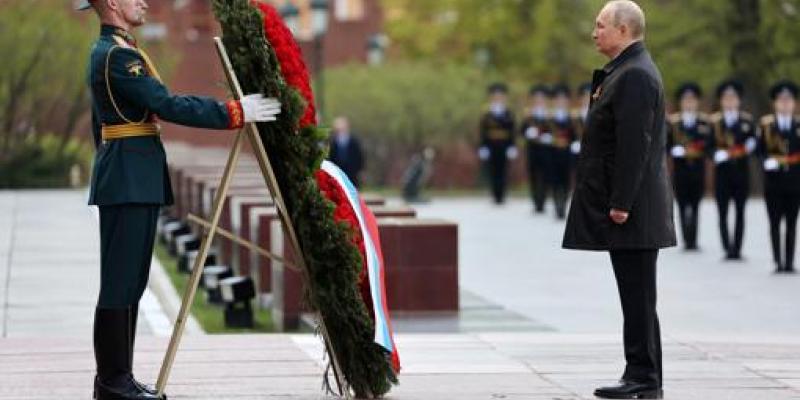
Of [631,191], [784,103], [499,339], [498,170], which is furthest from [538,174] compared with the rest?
[631,191]

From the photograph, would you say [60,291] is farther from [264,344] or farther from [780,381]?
[780,381]

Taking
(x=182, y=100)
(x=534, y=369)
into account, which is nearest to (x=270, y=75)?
(x=182, y=100)

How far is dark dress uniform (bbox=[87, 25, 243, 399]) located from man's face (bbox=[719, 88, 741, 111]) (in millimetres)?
14866

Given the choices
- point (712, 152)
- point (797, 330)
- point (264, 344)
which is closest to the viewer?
point (264, 344)

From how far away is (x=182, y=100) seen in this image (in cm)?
924

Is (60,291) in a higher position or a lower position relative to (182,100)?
lower

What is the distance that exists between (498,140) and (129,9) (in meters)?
27.9

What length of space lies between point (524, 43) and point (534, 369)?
41.9 meters

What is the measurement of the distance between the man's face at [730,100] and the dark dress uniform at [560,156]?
8.16m

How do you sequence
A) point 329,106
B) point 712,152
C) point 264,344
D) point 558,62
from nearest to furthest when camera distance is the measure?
1. point 264,344
2. point 712,152
3. point 329,106
4. point 558,62

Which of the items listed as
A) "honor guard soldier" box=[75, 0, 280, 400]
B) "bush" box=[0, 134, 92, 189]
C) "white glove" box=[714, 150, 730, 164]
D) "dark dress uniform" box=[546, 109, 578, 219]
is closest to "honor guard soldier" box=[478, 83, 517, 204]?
"dark dress uniform" box=[546, 109, 578, 219]

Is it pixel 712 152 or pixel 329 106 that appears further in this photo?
pixel 329 106

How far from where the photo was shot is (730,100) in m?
23.6

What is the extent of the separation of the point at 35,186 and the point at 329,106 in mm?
Result: 12938
